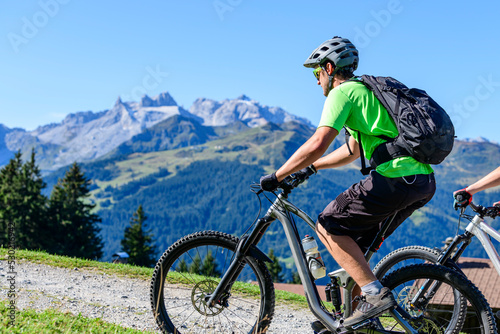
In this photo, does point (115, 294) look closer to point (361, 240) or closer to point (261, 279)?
point (261, 279)

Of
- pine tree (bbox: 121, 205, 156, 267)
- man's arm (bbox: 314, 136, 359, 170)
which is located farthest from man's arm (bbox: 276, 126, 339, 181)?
pine tree (bbox: 121, 205, 156, 267)

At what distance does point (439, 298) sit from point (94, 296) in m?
5.16

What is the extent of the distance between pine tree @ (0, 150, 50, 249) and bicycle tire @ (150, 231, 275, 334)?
156ft

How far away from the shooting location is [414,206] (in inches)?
176

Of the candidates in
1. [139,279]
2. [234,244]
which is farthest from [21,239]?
[234,244]

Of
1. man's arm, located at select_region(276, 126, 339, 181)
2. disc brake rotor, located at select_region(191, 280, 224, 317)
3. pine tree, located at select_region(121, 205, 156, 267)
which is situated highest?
man's arm, located at select_region(276, 126, 339, 181)

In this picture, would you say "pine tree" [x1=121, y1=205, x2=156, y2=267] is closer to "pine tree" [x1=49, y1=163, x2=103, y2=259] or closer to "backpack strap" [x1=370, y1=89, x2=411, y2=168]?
"pine tree" [x1=49, y1=163, x2=103, y2=259]

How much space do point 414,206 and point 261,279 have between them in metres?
1.73

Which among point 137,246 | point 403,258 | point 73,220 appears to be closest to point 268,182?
point 403,258

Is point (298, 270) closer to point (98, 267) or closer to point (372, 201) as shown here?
point (372, 201)

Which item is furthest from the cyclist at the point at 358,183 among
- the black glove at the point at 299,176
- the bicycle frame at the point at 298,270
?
the black glove at the point at 299,176

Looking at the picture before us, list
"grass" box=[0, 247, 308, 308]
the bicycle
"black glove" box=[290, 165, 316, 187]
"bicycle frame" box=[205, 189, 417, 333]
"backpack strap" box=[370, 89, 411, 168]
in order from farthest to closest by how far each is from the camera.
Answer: "grass" box=[0, 247, 308, 308] → the bicycle → "black glove" box=[290, 165, 316, 187] → "bicycle frame" box=[205, 189, 417, 333] → "backpack strap" box=[370, 89, 411, 168]

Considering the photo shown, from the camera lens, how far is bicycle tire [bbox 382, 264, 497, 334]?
449 cm

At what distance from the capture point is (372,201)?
13.8ft
